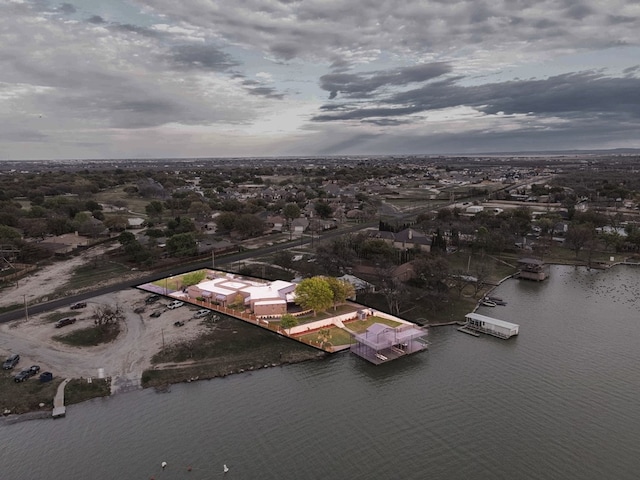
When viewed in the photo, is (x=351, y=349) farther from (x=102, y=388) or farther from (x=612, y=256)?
(x=612, y=256)

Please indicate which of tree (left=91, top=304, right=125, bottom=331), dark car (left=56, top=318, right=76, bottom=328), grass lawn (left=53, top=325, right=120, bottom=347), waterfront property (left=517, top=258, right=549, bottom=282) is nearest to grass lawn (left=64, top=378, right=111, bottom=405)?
grass lawn (left=53, top=325, right=120, bottom=347)

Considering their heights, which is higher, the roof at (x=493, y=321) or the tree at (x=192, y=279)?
the tree at (x=192, y=279)

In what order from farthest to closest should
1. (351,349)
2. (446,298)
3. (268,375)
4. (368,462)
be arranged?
(446,298)
(351,349)
(268,375)
(368,462)

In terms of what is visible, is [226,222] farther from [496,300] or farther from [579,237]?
[579,237]

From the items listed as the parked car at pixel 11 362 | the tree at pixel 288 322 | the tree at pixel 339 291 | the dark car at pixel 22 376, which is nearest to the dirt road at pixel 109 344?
the parked car at pixel 11 362

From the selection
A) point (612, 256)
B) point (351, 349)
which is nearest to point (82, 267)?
point (351, 349)

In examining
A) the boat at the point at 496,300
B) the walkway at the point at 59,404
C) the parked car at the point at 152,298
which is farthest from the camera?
the boat at the point at 496,300

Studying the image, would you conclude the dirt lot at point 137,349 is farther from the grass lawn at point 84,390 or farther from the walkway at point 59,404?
the walkway at point 59,404
